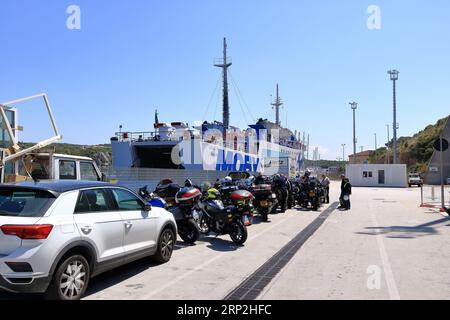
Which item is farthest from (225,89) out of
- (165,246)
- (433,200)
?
(165,246)

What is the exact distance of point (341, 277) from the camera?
20.7 ft

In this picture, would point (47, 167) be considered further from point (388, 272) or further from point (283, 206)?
point (283, 206)

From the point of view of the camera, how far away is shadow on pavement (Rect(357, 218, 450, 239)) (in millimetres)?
10633

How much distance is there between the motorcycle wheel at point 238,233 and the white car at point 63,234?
123 inches

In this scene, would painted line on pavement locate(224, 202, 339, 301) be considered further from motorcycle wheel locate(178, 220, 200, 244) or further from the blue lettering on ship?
the blue lettering on ship

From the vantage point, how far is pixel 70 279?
485 centimetres

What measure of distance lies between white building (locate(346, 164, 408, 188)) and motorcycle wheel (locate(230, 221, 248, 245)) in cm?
4169

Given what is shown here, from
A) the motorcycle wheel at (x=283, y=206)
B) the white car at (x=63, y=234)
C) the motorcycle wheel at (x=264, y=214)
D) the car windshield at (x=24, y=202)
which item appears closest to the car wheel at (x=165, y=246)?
the white car at (x=63, y=234)

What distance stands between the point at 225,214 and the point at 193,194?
0.82 m

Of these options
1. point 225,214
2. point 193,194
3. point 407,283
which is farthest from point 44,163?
point 407,283

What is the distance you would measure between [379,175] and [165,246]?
4505 cm

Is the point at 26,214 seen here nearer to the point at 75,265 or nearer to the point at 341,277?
the point at 75,265

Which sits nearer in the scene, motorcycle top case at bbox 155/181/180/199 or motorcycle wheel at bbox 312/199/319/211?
motorcycle top case at bbox 155/181/180/199

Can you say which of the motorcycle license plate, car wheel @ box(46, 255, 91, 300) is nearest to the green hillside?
the motorcycle license plate
